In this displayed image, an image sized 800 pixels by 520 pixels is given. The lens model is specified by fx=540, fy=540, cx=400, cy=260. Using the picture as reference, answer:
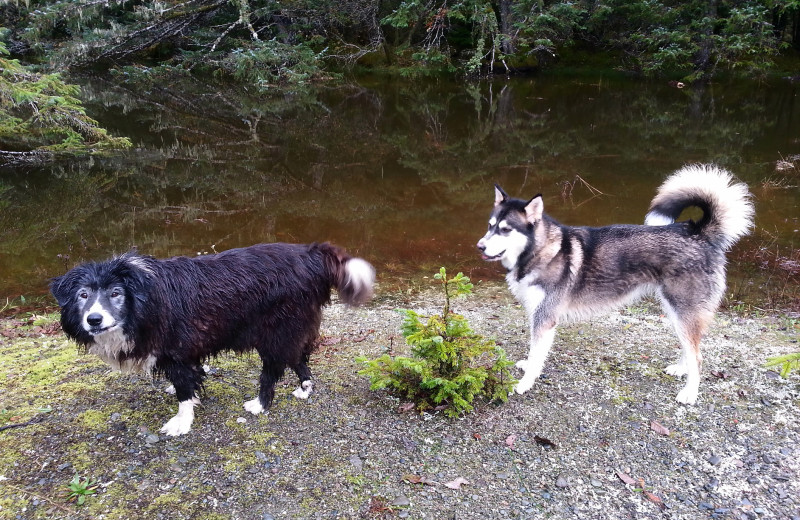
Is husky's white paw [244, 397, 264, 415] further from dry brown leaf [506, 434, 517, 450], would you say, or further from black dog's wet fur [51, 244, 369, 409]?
dry brown leaf [506, 434, 517, 450]

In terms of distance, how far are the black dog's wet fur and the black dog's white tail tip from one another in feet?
0.04

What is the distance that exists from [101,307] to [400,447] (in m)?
2.51

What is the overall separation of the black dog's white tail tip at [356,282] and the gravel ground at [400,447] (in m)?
1.06

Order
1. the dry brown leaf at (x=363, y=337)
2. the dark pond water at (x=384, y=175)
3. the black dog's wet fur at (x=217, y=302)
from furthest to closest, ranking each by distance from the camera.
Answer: the dark pond water at (x=384, y=175) < the dry brown leaf at (x=363, y=337) < the black dog's wet fur at (x=217, y=302)

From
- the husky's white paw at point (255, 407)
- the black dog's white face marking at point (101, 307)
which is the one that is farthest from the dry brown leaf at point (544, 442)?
the black dog's white face marking at point (101, 307)

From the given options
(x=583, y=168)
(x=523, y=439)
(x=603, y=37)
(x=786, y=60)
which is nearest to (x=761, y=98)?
(x=786, y=60)

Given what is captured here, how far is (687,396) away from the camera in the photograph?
5.13 m

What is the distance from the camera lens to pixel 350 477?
4117mm

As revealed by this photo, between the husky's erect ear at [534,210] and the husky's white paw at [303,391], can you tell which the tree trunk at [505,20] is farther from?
the husky's white paw at [303,391]

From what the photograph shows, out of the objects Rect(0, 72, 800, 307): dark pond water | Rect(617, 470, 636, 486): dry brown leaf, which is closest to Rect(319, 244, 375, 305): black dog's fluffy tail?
Rect(617, 470, 636, 486): dry brown leaf

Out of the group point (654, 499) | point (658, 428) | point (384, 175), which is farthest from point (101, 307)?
point (384, 175)

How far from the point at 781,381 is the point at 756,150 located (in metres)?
12.2

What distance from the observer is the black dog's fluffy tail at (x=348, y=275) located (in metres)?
4.65

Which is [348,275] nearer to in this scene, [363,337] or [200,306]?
[200,306]
